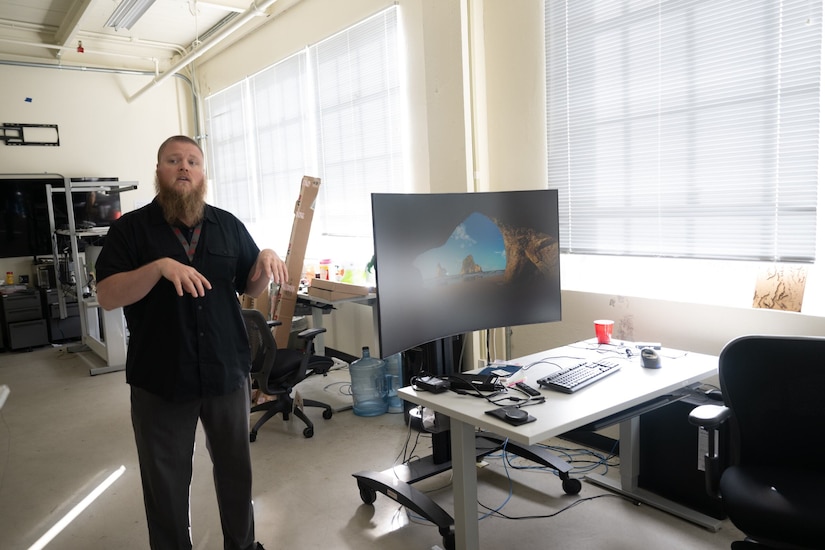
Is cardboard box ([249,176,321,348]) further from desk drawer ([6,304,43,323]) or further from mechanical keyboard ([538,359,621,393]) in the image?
desk drawer ([6,304,43,323])

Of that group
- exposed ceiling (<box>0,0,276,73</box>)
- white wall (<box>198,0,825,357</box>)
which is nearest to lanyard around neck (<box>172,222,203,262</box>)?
white wall (<box>198,0,825,357</box>)

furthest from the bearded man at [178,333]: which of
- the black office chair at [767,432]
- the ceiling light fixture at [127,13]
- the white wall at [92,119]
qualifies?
the white wall at [92,119]

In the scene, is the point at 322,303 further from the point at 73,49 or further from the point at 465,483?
the point at 73,49

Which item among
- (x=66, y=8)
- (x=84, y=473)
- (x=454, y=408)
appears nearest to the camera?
(x=454, y=408)

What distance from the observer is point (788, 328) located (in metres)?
2.42

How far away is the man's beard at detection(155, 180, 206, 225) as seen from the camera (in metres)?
1.98

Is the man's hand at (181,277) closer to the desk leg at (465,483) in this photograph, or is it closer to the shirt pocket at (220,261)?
the shirt pocket at (220,261)

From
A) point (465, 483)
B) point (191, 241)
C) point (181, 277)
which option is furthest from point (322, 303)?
point (181, 277)

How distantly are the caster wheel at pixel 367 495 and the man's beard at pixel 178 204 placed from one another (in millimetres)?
1452

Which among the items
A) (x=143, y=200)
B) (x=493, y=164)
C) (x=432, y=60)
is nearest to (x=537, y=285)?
(x=493, y=164)

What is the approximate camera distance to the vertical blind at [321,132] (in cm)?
464

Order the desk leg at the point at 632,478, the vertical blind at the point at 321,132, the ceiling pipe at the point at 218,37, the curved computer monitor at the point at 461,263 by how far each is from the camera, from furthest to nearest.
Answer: the ceiling pipe at the point at 218,37 < the vertical blind at the point at 321,132 < the desk leg at the point at 632,478 < the curved computer monitor at the point at 461,263

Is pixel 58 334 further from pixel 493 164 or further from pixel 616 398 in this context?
pixel 616 398

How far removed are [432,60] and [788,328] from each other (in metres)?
2.48
